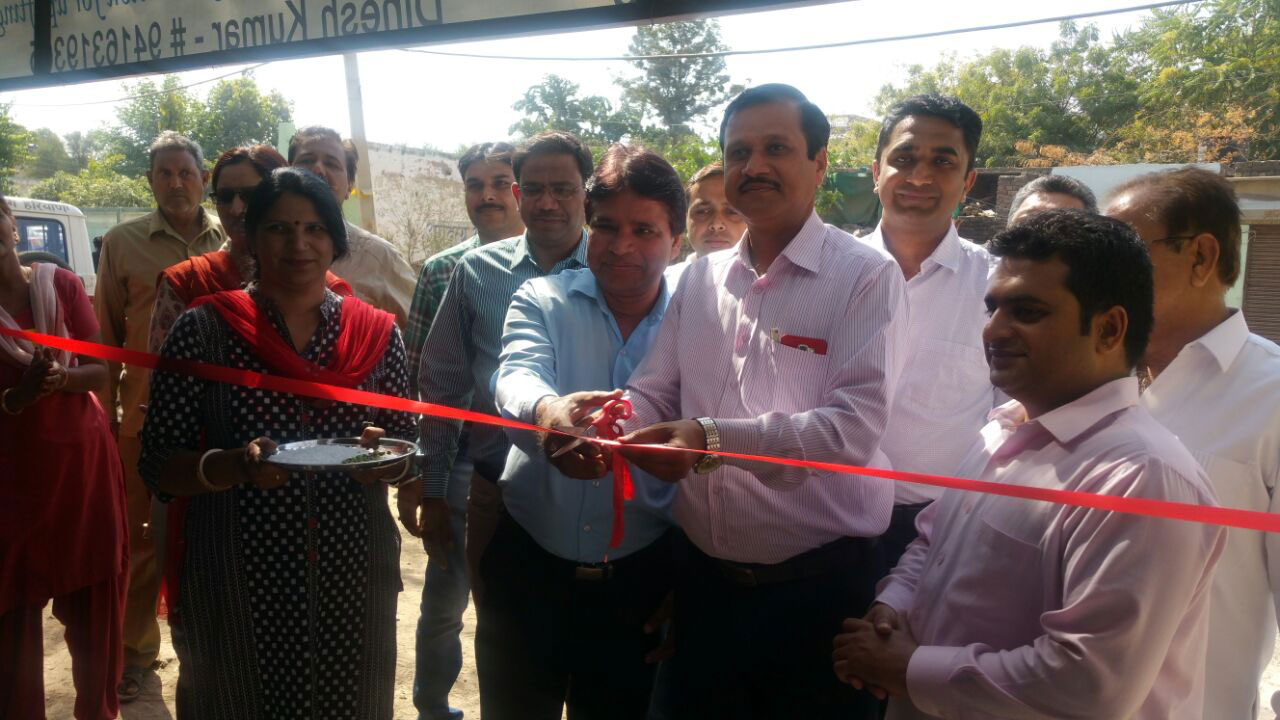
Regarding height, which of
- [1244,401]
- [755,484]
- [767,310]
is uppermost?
[767,310]

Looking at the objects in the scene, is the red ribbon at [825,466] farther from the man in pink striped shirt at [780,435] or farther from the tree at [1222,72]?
the tree at [1222,72]

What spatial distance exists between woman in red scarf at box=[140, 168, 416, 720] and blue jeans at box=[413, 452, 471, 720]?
102 centimetres

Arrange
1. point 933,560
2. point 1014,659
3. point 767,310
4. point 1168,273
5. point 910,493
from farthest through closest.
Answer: point 910,493, point 767,310, point 1168,273, point 933,560, point 1014,659

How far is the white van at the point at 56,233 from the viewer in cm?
1152

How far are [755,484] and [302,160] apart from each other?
3393mm

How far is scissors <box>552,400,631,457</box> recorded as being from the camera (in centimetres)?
205

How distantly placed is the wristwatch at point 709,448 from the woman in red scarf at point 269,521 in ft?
3.18

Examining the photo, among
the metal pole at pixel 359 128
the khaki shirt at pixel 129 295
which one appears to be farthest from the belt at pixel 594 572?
the metal pole at pixel 359 128

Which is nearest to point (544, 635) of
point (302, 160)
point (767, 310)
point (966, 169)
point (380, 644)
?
point (380, 644)

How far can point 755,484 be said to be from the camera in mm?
2135

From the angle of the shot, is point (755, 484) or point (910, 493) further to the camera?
point (910, 493)

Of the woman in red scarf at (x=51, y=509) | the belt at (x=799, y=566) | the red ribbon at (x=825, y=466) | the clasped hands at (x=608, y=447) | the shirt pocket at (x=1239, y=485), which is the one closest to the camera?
the red ribbon at (x=825, y=466)

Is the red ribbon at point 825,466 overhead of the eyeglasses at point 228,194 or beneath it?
beneath

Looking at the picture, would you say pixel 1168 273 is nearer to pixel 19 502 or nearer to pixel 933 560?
pixel 933 560
